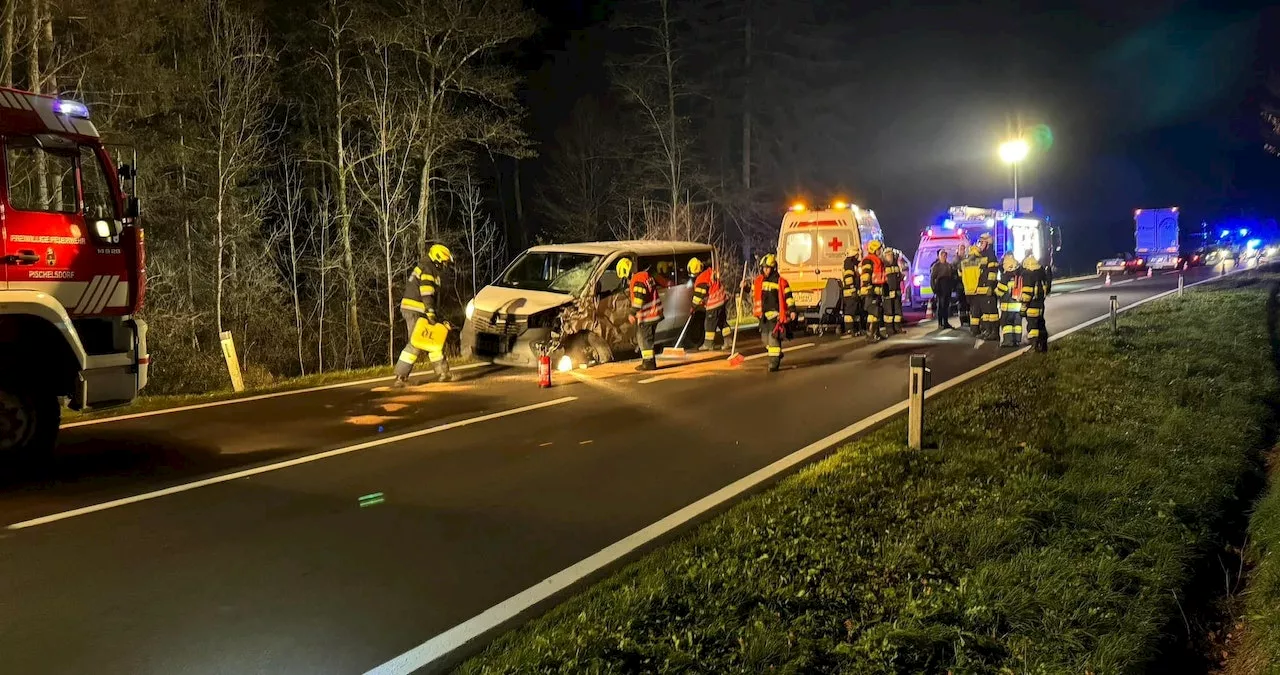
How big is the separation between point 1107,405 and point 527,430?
5920 mm

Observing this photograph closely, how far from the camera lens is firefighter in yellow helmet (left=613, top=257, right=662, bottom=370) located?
1182cm

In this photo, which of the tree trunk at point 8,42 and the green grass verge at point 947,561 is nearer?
the green grass verge at point 947,561

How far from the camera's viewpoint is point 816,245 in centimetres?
1828

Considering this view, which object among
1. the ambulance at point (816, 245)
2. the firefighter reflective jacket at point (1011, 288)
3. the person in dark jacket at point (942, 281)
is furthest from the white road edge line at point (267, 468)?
the person in dark jacket at point (942, 281)

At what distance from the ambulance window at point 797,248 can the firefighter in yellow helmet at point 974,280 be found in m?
3.72

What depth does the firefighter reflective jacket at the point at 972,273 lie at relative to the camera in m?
14.7

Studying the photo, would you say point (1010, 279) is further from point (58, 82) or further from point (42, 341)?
point (58, 82)

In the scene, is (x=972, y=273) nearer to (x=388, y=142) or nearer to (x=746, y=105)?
(x=388, y=142)

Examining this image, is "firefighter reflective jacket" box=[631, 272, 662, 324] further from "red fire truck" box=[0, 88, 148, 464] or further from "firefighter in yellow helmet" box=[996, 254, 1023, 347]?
"red fire truck" box=[0, 88, 148, 464]

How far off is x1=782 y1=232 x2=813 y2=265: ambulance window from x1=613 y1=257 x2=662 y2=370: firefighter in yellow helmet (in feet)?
22.0

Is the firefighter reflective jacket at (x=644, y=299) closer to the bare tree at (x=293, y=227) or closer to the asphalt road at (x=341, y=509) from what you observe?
the asphalt road at (x=341, y=509)

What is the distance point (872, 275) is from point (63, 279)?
12.8 m

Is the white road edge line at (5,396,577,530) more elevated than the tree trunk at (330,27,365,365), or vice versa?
the tree trunk at (330,27,365,365)

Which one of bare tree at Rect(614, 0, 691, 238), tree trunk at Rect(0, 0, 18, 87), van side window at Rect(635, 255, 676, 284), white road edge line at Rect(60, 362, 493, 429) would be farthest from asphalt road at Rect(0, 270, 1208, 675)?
bare tree at Rect(614, 0, 691, 238)
